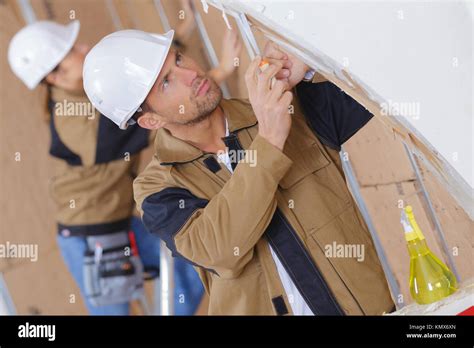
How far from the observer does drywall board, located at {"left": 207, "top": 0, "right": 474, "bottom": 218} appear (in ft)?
5.44

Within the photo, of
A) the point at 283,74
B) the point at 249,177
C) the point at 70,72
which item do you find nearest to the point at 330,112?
the point at 283,74

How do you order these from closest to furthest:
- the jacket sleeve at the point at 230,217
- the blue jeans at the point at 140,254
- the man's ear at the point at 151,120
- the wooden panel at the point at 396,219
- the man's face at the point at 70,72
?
Answer: the jacket sleeve at the point at 230,217 → the man's ear at the point at 151,120 → the wooden panel at the point at 396,219 → the man's face at the point at 70,72 → the blue jeans at the point at 140,254

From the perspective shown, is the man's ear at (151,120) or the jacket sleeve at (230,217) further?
the man's ear at (151,120)

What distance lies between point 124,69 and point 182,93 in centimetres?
15

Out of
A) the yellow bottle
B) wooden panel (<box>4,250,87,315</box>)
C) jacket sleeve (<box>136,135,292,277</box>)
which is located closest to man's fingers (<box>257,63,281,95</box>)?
jacket sleeve (<box>136,135,292,277</box>)

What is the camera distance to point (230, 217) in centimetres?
154

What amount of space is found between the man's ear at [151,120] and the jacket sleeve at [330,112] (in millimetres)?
351

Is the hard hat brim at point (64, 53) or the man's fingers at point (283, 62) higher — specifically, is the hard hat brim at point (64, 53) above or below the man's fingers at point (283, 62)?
above

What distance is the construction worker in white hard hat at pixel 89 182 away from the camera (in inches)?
88.2

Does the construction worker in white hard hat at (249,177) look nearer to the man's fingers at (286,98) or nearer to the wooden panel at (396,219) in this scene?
the man's fingers at (286,98)

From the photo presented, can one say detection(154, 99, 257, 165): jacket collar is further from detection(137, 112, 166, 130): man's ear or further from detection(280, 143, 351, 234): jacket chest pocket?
detection(280, 143, 351, 234): jacket chest pocket

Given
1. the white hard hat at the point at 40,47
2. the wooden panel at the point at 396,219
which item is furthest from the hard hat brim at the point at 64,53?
the wooden panel at the point at 396,219
